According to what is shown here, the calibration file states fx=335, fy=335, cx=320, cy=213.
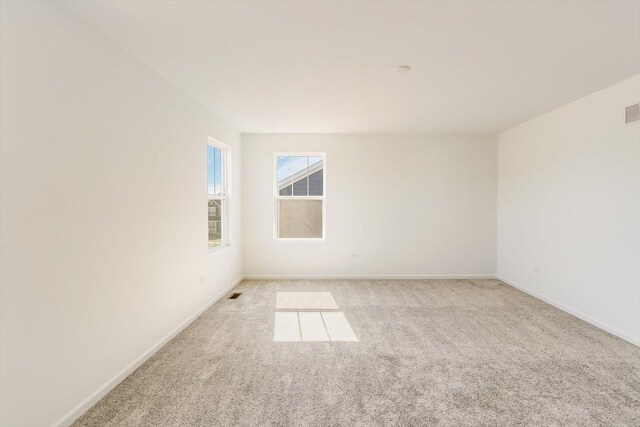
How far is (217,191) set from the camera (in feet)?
15.6

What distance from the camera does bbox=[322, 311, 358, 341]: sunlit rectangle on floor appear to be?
322 cm

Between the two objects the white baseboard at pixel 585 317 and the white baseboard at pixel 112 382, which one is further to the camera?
the white baseboard at pixel 585 317

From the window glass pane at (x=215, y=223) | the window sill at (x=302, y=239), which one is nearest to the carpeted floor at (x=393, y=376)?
the window glass pane at (x=215, y=223)

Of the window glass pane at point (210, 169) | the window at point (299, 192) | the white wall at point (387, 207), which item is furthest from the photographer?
the window at point (299, 192)

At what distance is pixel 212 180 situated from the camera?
4598 mm

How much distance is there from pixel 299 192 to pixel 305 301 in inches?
81.1

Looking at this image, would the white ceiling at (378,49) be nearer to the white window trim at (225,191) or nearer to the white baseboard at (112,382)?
the white window trim at (225,191)

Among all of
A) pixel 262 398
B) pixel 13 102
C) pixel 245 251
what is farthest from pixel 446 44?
pixel 245 251

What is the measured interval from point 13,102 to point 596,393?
12.6 ft

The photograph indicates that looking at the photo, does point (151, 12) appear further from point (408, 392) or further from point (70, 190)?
point (408, 392)

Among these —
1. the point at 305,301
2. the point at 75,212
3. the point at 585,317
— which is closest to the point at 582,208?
the point at 585,317

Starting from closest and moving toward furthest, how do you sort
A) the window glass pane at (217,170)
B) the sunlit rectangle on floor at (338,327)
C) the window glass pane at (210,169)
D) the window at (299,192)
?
the sunlit rectangle on floor at (338,327) → the window glass pane at (210,169) → the window glass pane at (217,170) → the window at (299,192)

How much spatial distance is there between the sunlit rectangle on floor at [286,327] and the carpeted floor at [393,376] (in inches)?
3.8

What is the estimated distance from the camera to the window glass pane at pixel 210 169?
173 inches
